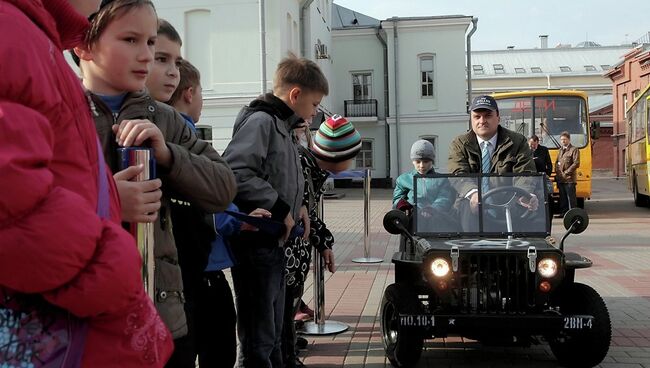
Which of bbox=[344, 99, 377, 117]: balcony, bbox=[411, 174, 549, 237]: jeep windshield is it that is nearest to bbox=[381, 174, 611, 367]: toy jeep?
bbox=[411, 174, 549, 237]: jeep windshield

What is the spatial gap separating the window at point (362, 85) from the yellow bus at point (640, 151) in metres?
16.8

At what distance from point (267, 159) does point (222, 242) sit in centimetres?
59

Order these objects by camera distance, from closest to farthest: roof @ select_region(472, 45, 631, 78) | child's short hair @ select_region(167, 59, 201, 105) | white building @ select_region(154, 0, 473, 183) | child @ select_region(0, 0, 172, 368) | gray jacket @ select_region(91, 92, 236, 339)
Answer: child @ select_region(0, 0, 172, 368) → gray jacket @ select_region(91, 92, 236, 339) → child's short hair @ select_region(167, 59, 201, 105) → white building @ select_region(154, 0, 473, 183) → roof @ select_region(472, 45, 631, 78)

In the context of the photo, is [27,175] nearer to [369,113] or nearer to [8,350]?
[8,350]

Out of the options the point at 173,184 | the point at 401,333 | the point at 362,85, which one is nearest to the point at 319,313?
the point at 401,333

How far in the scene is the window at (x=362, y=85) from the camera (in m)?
37.4

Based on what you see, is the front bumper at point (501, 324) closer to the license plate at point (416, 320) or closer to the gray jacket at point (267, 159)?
the license plate at point (416, 320)

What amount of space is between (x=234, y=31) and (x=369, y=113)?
15053 mm

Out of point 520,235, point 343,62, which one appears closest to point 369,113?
point 343,62

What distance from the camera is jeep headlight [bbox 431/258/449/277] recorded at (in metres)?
4.20

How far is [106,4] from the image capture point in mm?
1861

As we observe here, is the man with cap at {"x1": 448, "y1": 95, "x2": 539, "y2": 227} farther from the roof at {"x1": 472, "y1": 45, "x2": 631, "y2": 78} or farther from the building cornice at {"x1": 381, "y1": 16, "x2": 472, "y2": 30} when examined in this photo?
the roof at {"x1": 472, "y1": 45, "x2": 631, "y2": 78}

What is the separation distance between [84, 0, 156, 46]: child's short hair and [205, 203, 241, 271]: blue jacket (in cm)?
104

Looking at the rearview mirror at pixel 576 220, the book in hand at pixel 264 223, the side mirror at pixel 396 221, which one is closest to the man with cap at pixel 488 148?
the rearview mirror at pixel 576 220
